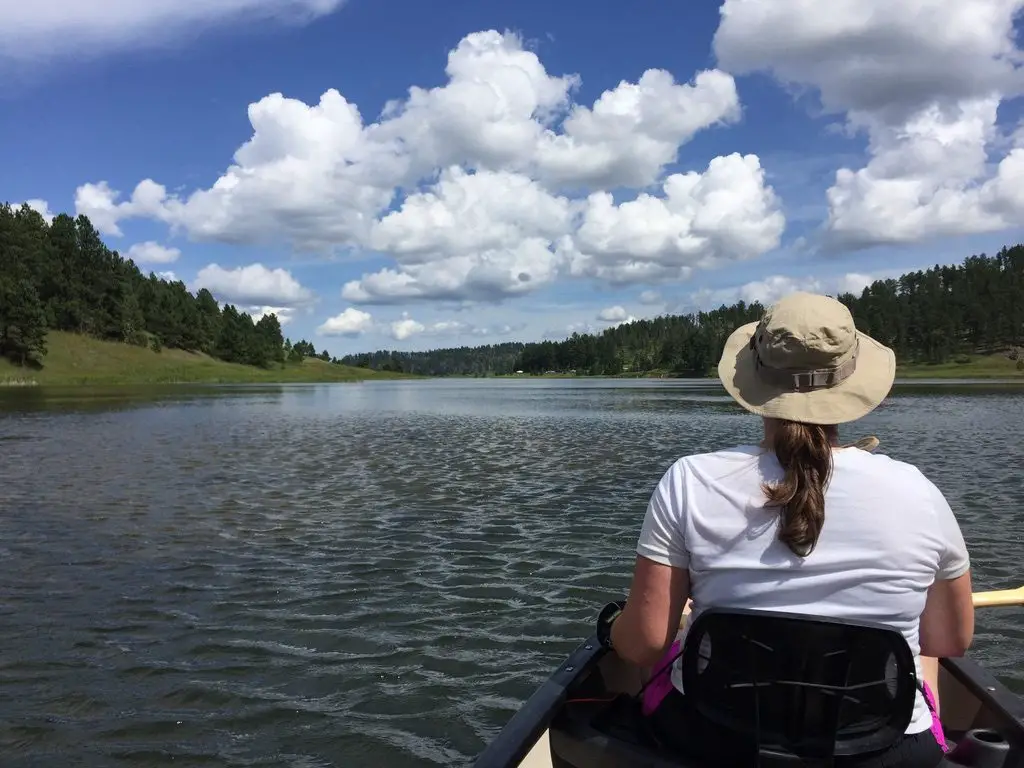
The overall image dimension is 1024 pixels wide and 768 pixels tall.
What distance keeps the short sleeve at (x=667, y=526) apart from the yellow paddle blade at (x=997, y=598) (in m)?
4.60

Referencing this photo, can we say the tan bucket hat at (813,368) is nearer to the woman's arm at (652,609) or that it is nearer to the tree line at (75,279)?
the woman's arm at (652,609)

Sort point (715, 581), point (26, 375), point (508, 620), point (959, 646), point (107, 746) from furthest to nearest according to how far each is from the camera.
A: point (26, 375), point (508, 620), point (107, 746), point (959, 646), point (715, 581)

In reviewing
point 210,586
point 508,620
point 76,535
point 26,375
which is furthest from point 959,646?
point 26,375

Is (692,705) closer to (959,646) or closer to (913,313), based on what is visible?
(959,646)

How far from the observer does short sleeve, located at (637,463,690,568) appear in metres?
3.35

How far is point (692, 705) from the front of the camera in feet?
11.5

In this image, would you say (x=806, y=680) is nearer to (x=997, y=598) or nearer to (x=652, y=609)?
(x=652, y=609)

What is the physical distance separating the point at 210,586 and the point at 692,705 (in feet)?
32.2

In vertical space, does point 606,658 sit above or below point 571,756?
above

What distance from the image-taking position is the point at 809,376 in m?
3.47

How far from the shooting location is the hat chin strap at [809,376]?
3.47 m

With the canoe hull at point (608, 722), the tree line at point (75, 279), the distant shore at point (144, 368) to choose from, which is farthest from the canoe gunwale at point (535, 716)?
the tree line at point (75, 279)

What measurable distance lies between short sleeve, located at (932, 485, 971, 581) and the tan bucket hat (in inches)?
20.0

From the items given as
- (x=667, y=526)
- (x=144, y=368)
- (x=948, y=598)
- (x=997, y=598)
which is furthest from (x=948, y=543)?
(x=144, y=368)
